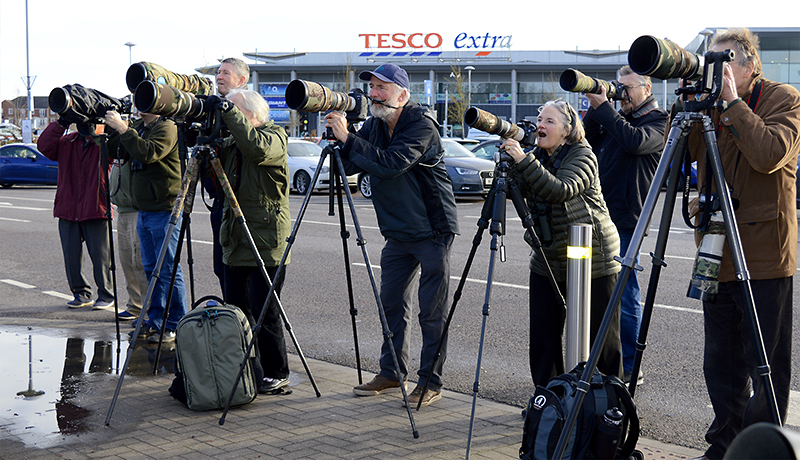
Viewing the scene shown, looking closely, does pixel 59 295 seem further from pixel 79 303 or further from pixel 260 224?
pixel 260 224

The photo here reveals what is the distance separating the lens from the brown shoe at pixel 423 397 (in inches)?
188

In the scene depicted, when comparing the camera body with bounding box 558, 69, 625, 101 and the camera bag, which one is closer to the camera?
the camera body with bounding box 558, 69, 625, 101

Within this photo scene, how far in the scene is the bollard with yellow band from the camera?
13.4 feet

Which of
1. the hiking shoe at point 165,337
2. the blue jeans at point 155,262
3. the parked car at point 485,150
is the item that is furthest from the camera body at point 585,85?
the parked car at point 485,150

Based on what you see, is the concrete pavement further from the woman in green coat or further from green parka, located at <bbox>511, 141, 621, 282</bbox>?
green parka, located at <bbox>511, 141, 621, 282</bbox>

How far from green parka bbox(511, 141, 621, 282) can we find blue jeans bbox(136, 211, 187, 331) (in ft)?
10.5

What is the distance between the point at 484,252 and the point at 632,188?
588 cm

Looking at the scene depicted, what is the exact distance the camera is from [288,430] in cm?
436

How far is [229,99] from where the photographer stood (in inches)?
199

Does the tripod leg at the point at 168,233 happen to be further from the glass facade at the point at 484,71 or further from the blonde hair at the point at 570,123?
the glass facade at the point at 484,71

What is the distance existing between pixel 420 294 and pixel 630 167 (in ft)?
5.57

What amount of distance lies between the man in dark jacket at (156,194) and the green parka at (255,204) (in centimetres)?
123

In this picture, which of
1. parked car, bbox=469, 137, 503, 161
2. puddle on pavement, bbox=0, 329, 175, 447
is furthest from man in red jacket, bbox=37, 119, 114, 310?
parked car, bbox=469, 137, 503, 161

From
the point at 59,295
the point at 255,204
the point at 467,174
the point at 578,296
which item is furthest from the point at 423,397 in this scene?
the point at 467,174
